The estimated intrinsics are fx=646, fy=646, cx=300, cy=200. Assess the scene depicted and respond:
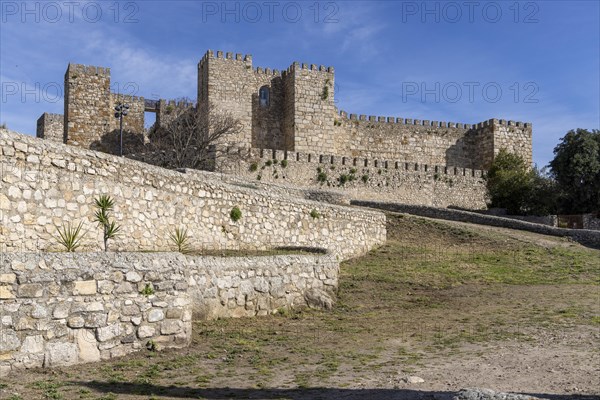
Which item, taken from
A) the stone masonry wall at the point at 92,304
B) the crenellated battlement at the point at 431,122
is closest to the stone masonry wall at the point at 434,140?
the crenellated battlement at the point at 431,122

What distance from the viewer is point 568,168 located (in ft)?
121

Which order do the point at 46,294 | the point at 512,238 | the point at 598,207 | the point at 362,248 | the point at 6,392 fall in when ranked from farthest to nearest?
the point at 598,207
the point at 512,238
the point at 362,248
the point at 46,294
the point at 6,392

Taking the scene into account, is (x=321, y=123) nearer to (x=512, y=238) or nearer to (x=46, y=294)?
(x=512, y=238)

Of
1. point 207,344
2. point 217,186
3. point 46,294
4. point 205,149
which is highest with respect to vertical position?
point 205,149

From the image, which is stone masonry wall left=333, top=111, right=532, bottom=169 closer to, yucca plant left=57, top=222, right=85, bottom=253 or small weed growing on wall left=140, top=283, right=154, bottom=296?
yucca plant left=57, top=222, right=85, bottom=253

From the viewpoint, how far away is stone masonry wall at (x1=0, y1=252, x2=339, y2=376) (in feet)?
26.1

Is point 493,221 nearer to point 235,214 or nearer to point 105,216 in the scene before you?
point 235,214

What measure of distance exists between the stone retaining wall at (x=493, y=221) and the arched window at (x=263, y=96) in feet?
43.8

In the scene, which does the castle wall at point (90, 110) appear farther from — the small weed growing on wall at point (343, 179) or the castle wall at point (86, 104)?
the small weed growing on wall at point (343, 179)

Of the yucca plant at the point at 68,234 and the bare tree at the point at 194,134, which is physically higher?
the bare tree at the point at 194,134

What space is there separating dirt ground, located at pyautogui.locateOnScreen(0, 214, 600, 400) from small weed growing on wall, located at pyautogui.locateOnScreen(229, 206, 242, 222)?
317 centimetres

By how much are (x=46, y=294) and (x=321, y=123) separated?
34157 mm

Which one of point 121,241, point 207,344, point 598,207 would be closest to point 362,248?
point 121,241

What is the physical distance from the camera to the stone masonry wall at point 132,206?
1161 centimetres
